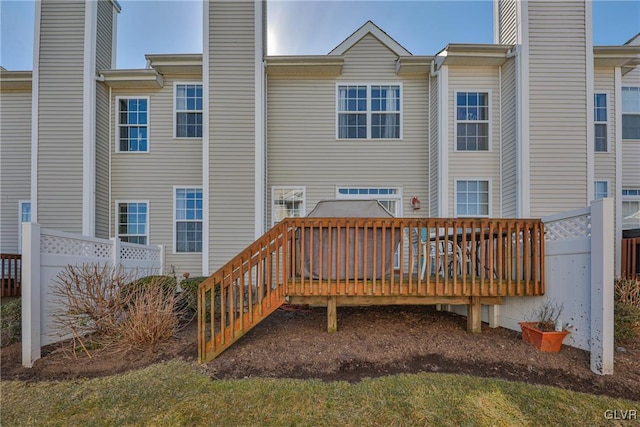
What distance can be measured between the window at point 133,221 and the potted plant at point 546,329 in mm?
8425

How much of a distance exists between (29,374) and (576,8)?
12.0 metres

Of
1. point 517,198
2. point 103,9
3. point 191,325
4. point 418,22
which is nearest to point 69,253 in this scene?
point 191,325

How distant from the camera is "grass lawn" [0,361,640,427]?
259 centimetres

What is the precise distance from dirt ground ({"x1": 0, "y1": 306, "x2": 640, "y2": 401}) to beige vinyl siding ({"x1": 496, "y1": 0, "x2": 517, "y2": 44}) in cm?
713

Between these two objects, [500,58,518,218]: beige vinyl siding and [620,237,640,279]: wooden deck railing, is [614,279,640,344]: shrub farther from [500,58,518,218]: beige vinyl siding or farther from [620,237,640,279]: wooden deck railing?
[620,237,640,279]: wooden deck railing

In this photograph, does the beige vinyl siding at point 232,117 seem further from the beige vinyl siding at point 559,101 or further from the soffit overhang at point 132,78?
the beige vinyl siding at point 559,101

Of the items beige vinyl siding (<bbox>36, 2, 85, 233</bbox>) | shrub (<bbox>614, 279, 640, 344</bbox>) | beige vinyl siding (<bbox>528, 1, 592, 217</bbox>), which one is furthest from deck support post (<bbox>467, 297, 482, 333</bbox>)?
beige vinyl siding (<bbox>36, 2, 85, 233</bbox>)

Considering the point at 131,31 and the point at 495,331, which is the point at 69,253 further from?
the point at 131,31

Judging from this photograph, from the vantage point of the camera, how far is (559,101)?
275 inches

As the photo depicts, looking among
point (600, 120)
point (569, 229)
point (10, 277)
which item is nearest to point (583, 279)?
point (569, 229)

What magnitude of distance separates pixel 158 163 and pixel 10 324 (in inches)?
183

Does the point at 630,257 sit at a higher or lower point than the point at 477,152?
lower

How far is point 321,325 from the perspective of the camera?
4.88 meters

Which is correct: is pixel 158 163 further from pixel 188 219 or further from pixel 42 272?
pixel 42 272
